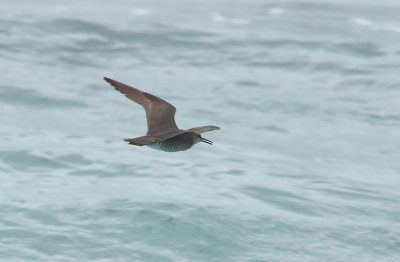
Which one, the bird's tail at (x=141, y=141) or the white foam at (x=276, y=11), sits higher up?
the white foam at (x=276, y=11)

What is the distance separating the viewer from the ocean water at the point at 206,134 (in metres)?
11.7

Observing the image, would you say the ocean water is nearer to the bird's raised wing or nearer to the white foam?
the white foam

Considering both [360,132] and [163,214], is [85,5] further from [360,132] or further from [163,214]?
[163,214]

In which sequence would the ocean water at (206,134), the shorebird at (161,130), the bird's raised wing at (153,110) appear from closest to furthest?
the shorebird at (161,130)
the bird's raised wing at (153,110)
the ocean water at (206,134)

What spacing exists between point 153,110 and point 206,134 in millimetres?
7843

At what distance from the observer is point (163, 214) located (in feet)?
39.9

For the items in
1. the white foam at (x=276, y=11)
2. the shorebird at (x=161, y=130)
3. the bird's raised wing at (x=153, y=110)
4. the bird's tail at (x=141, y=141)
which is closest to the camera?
the bird's tail at (x=141, y=141)

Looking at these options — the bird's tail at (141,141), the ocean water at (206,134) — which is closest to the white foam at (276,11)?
the ocean water at (206,134)

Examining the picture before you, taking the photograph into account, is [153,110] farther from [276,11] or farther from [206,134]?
[276,11]

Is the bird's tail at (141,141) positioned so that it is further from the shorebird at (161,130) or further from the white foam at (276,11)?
the white foam at (276,11)

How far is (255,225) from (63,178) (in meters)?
3.31

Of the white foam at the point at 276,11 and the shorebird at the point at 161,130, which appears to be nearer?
the shorebird at the point at 161,130

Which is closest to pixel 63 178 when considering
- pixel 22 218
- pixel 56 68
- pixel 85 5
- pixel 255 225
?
pixel 22 218

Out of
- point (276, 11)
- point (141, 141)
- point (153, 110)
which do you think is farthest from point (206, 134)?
point (141, 141)
